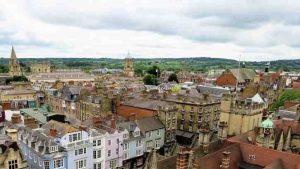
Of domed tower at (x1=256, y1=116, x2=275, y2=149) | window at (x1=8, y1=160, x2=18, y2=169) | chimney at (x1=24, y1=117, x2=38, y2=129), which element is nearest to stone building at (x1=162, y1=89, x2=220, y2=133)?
domed tower at (x1=256, y1=116, x2=275, y2=149)

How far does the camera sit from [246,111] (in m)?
40.8

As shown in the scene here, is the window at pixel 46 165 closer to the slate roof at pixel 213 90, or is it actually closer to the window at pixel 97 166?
the window at pixel 97 166

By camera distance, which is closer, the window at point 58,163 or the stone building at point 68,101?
the window at point 58,163

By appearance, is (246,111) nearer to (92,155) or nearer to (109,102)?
(92,155)

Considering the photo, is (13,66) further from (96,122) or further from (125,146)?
(125,146)

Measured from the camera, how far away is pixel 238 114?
4134 centimetres

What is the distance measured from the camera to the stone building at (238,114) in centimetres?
4087

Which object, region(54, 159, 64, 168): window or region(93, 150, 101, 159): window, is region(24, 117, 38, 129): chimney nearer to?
region(54, 159, 64, 168): window

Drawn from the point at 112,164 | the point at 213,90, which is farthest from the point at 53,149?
the point at 213,90

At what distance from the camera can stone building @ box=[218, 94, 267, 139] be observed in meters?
40.9

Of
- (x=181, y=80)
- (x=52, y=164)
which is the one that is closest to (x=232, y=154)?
(x=52, y=164)

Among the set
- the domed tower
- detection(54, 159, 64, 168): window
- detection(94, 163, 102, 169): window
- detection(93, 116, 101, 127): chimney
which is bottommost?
detection(94, 163, 102, 169): window

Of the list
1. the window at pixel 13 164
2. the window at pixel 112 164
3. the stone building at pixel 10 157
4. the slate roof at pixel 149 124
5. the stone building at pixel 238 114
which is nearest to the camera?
the stone building at pixel 10 157

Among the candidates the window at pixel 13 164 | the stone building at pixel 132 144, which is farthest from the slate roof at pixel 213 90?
the window at pixel 13 164
